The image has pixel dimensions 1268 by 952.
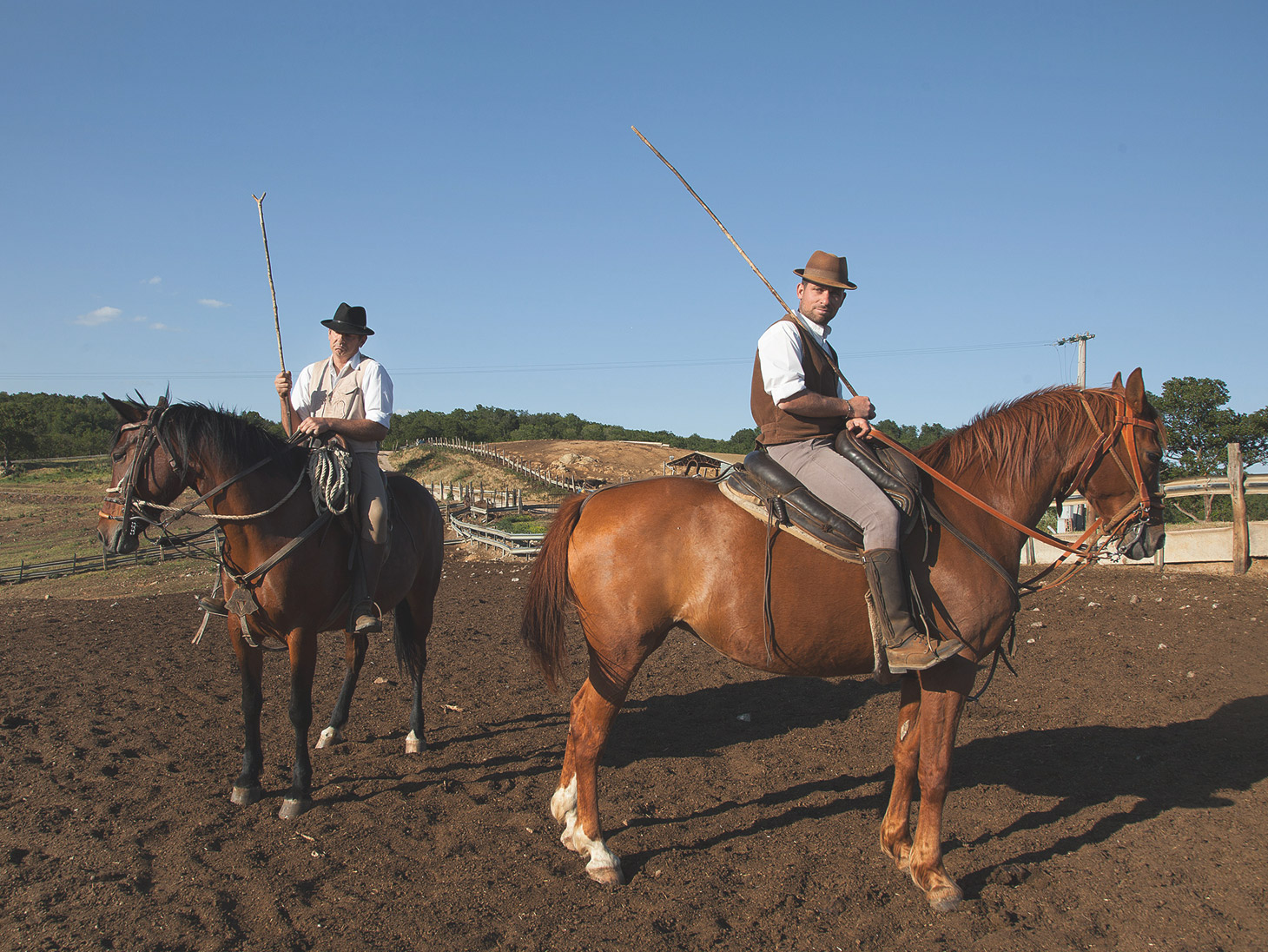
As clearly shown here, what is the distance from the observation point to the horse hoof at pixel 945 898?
344 cm

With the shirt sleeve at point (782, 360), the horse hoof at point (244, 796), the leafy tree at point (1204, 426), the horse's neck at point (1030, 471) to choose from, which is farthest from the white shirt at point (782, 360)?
the leafy tree at point (1204, 426)

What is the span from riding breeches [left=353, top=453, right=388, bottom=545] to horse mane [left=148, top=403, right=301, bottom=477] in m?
0.48

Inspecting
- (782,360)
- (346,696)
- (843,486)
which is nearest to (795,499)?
(843,486)

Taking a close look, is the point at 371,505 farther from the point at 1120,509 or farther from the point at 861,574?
the point at 1120,509

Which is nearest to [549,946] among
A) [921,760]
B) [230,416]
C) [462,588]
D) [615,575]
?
[615,575]

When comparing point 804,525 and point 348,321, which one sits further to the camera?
point 348,321

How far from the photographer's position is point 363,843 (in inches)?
157

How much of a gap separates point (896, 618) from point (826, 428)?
1069 millimetres

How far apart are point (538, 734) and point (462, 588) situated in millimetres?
7521

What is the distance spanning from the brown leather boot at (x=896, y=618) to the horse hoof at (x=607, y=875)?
1753mm

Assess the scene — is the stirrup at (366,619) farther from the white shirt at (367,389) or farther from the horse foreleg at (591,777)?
the horse foreleg at (591,777)

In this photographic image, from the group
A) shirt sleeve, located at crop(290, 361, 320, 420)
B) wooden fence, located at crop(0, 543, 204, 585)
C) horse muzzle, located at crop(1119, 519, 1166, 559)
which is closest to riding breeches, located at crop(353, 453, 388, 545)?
shirt sleeve, located at crop(290, 361, 320, 420)

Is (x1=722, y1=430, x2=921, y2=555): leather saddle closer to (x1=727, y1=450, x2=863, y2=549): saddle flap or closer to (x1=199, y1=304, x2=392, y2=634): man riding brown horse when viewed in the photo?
(x1=727, y1=450, x2=863, y2=549): saddle flap

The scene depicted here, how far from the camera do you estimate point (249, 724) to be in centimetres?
452
